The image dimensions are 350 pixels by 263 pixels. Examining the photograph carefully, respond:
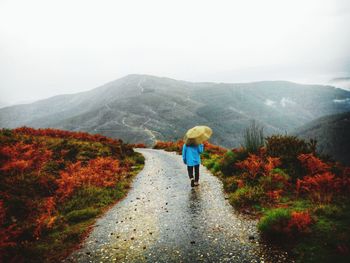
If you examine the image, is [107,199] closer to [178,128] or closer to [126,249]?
[126,249]

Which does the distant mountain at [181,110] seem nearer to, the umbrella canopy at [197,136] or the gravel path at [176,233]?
the umbrella canopy at [197,136]

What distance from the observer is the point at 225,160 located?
11.5 m

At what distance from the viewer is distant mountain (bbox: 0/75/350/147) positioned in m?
73.6

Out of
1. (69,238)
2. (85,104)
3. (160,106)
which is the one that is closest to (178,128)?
(160,106)

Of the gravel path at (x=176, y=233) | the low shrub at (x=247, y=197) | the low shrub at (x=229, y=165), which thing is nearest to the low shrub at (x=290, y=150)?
the low shrub at (x=229, y=165)

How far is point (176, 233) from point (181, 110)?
89470mm

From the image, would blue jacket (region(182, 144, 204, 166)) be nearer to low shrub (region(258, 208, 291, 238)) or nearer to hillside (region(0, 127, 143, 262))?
hillside (region(0, 127, 143, 262))

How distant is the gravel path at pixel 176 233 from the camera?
187 inches

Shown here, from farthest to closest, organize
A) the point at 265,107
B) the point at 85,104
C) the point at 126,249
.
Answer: the point at 85,104 → the point at 265,107 → the point at 126,249

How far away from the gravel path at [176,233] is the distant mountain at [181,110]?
141 ft

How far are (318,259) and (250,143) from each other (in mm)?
7262

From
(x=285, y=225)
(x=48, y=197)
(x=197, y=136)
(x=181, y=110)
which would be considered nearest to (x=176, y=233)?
(x=285, y=225)

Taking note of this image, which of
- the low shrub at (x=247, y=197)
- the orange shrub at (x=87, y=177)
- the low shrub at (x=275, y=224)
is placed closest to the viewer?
the low shrub at (x=275, y=224)

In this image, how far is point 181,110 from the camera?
94.6m
